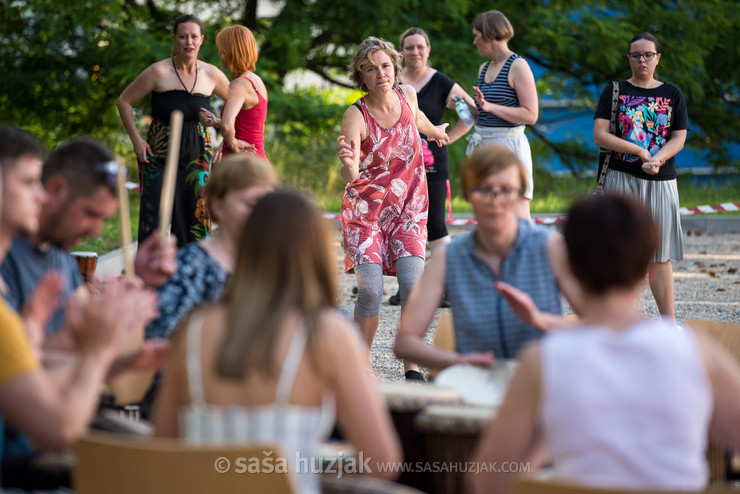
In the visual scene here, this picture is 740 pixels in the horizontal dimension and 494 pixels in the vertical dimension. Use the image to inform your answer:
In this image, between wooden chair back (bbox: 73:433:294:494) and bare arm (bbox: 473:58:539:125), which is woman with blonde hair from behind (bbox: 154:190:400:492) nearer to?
wooden chair back (bbox: 73:433:294:494)

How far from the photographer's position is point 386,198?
5.88 metres

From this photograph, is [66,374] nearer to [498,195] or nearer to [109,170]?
[109,170]

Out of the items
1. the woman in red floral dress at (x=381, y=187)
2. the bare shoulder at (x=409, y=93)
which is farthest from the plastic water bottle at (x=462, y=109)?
the woman in red floral dress at (x=381, y=187)

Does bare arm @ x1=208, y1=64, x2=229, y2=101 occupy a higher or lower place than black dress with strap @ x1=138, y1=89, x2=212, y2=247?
higher

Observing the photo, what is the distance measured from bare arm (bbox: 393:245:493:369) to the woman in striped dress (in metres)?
3.72

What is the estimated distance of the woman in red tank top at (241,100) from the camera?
22.1 ft

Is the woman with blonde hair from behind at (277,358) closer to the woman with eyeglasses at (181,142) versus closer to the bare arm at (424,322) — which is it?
the bare arm at (424,322)

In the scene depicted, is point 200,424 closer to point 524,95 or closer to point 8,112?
point 524,95

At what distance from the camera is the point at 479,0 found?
1842 cm

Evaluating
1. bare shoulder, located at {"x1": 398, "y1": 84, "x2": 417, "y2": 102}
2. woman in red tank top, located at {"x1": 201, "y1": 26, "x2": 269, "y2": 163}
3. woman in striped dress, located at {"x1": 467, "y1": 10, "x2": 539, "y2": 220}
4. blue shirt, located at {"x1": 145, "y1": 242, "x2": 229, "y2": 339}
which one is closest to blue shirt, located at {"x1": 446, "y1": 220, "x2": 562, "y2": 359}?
blue shirt, located at {"x1": 145, "y1": 242, "x2": 229, "y2": 339}

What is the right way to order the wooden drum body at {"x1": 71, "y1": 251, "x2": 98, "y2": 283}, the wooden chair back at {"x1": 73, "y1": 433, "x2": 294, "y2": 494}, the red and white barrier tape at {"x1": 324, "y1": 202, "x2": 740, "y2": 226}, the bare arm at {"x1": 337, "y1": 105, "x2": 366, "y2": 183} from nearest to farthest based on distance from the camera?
the wooden chair back at {"x1": 73, "y1": 433, "x2": 294, "y2": 494}
the wooden drum body at {"x1": 71, "y1": 251, "x2": 98, "y2": 283}
the bare arm at {"x1": 337, "y1": 105, "x2": 366, "y2": 183}
the red and white barrier tape at {"x1": 324, "y1": 202, "x2": 740, "y2": 226}

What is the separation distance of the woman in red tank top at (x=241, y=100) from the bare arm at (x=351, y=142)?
0.98m

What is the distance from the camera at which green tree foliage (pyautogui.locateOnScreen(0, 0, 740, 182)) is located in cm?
1736

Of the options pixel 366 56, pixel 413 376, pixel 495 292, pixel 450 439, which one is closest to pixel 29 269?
pixel 450 439
